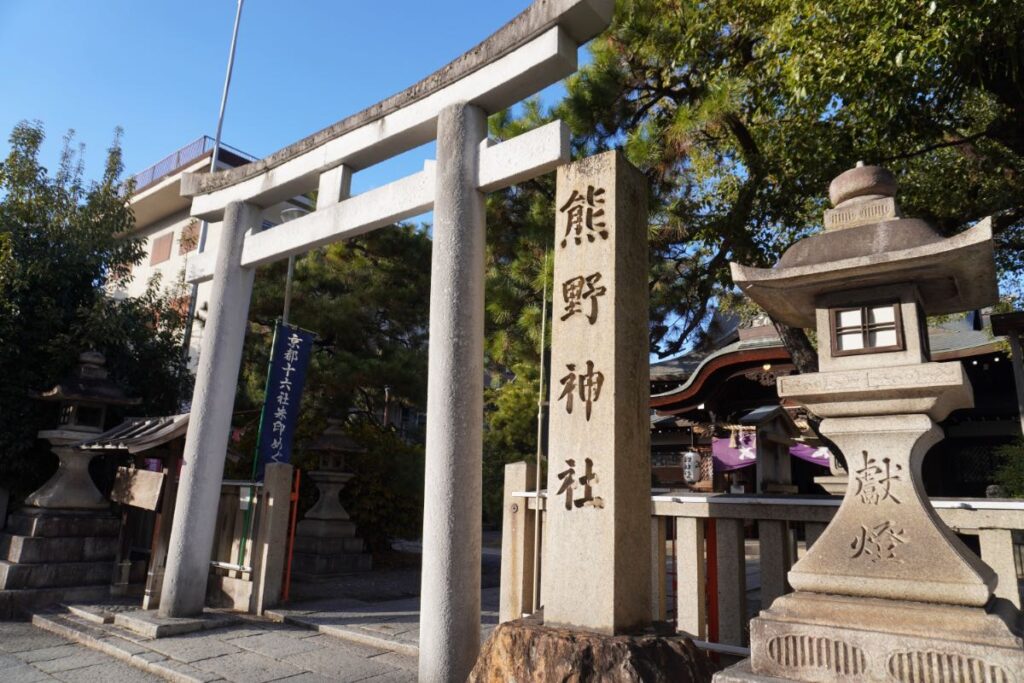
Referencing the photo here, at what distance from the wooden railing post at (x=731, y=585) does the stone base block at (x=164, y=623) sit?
5.22m

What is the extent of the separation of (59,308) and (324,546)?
18.0 feet

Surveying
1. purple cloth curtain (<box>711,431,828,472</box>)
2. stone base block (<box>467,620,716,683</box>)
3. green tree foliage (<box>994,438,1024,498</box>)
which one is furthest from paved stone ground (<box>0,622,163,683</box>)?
green tree foliage (<box>994,438,1024,498</box>)

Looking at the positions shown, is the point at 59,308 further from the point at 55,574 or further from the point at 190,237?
the point at 190,237

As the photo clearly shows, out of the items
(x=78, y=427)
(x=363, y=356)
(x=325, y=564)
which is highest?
(x=363, y=356)

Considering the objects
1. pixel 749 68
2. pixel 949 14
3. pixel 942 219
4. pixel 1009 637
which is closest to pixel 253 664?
pixel 1009 637

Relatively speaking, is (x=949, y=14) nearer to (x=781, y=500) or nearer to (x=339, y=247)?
(x=781, y=500)

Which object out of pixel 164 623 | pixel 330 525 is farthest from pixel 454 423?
pixel 330 525

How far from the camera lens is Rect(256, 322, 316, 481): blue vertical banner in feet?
27.3

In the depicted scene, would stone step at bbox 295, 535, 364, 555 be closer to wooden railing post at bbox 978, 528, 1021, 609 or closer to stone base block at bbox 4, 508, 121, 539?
stone base block at bbox 4, 508, 121, 539

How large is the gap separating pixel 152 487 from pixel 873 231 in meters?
7.79

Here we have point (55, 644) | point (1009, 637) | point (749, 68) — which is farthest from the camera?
point (749, 68)

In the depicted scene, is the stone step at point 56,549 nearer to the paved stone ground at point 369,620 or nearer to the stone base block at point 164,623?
the stone base block at point 164,623

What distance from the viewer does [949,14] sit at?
570cm

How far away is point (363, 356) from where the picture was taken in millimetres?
13062
